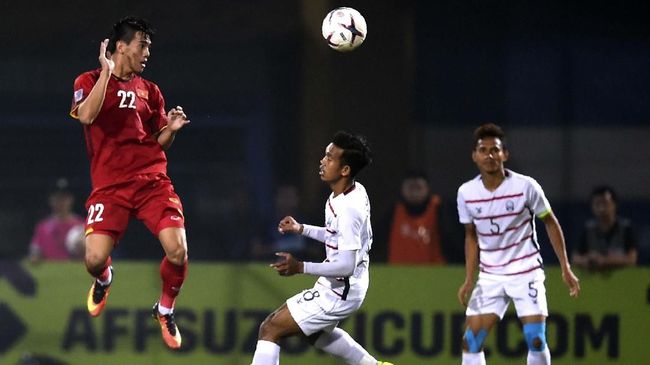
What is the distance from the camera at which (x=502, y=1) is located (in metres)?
14.8

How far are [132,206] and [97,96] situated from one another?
0.77 metres

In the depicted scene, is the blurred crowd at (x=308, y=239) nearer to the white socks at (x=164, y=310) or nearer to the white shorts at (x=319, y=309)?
the white socks at (x=164, y=310)

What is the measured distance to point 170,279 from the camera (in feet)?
29.5

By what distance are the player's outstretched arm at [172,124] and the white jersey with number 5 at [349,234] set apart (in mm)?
966

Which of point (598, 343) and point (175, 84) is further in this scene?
point (175, 84)

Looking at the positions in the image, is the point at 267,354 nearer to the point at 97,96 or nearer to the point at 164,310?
the point at 164,310

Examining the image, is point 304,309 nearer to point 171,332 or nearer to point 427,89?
point 171,332

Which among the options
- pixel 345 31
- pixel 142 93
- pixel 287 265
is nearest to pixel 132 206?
pixel 142 93

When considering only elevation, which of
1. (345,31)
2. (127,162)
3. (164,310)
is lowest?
(164,310)

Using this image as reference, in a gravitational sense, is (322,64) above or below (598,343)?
above

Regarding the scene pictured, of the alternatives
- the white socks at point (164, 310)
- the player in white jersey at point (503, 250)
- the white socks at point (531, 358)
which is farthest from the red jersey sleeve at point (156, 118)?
the white socks at point (531, 358)

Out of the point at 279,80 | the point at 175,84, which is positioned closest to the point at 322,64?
the point at 279,80

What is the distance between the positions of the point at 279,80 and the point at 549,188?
111 inches

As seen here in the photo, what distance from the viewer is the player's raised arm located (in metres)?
8.43
